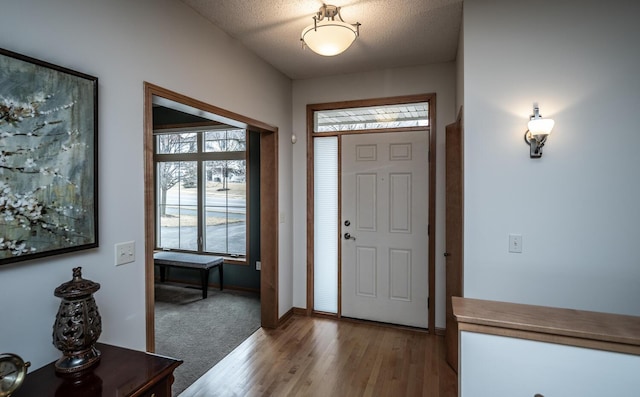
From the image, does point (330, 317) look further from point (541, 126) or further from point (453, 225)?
point (541, 126)

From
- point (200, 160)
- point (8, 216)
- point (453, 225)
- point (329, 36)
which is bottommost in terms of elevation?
point (453, 225)

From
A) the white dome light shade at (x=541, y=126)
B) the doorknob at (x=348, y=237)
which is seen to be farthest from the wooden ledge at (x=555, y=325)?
the doorknob at (x=348, y=237)

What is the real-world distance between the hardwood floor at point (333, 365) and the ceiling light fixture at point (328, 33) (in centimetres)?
238

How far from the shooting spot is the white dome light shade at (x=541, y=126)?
2014mm

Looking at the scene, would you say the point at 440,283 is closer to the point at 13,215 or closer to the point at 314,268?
the point at 314,268

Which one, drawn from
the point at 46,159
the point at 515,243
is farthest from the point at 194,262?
the point at 515,243

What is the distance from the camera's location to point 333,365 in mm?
2729

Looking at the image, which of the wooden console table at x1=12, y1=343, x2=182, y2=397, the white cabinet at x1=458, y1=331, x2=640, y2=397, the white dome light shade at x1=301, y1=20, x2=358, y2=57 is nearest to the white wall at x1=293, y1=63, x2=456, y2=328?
the white dome light shade at x1=301, y1=20, x2=358, y2=57

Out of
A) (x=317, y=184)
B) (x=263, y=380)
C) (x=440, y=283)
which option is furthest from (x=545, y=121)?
(x=263, y=380)

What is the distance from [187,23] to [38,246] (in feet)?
5.48

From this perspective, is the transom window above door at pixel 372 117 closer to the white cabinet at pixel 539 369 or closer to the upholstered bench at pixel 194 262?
the upholstered bench at pixel 194 262

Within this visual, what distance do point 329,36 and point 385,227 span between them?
81.0 inches

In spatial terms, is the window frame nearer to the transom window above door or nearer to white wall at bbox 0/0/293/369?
the transom window above door

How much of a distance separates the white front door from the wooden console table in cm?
248
